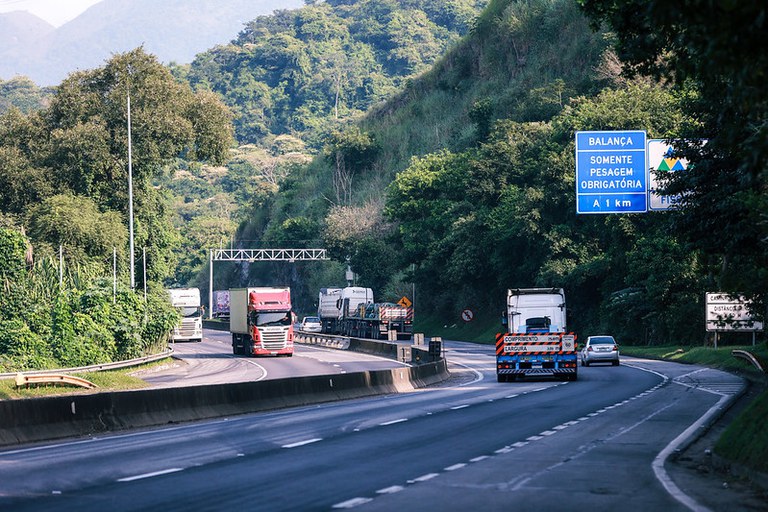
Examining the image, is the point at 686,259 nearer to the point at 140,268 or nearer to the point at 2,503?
the point at 140,268

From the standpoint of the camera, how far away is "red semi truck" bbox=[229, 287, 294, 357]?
6425 cm

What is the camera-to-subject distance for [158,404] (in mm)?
25891

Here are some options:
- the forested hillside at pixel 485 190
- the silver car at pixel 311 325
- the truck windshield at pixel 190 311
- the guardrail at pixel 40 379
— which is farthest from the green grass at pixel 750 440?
the silver car at pixel 311 325

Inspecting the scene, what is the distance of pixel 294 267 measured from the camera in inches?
5940

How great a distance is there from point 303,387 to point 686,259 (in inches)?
1491

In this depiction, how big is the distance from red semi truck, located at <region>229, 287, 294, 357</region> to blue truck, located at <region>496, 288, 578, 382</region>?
70.6 feet

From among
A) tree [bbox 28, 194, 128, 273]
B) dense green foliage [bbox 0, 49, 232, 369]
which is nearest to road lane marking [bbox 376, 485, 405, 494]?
dense green foliage [bbox 0, 49, 232, 369]

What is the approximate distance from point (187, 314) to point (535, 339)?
4979 cm

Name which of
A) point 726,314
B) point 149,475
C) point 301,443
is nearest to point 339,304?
point 726,314

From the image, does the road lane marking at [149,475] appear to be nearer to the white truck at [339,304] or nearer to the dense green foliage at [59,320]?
the dense green foliage at [59,320]

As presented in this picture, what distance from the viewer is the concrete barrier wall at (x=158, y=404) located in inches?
843

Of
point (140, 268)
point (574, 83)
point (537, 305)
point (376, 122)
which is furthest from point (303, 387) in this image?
point (376, 122)

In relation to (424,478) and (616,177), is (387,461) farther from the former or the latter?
(616,177)

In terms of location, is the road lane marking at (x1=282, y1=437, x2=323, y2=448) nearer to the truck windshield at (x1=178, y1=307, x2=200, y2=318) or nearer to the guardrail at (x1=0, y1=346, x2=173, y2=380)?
the guardrail at (x1=0, y1=346, x2=173, y2=380)
